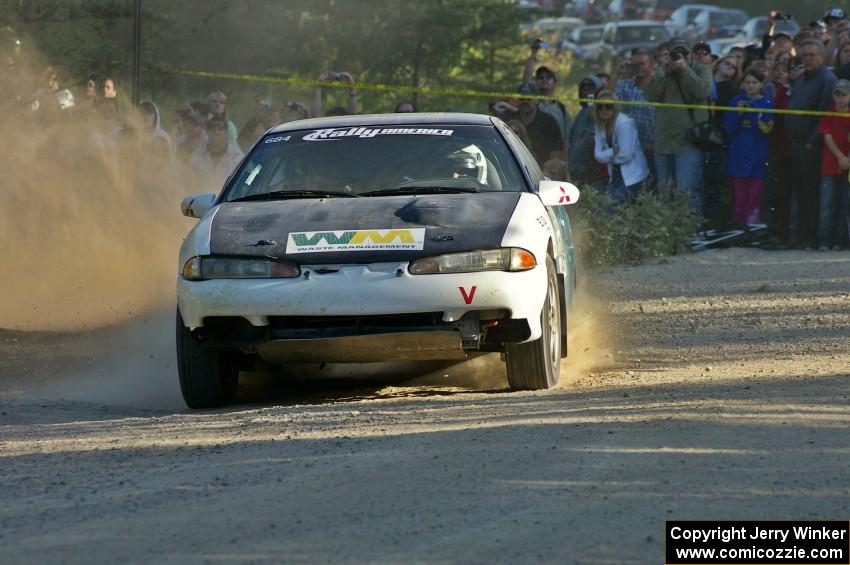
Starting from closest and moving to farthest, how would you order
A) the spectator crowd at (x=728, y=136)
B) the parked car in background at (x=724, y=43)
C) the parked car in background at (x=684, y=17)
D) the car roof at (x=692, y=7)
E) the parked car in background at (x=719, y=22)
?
the spectator crowd at (x=728, y=136), the parked car in background at (x=724, y=43), the parked car in background at (x=719, y=22), the parked car in background at (x=684, y=17), the car roof at (x=692, y=7)

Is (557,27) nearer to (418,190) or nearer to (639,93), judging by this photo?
(639,93)

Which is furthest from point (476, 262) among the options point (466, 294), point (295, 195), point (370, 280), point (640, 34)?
point (640, 34)

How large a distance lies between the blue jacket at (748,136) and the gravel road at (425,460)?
6.26 m

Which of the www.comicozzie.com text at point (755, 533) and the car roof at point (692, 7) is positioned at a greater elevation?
the car roof at point (692, 7)

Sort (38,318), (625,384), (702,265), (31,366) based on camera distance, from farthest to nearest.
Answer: (702,265) < (38,318) < (31,366) < (625,384)

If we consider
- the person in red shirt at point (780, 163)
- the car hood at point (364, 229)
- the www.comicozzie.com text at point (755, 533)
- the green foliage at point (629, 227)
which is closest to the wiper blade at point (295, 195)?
the car hood at point (364, 229)

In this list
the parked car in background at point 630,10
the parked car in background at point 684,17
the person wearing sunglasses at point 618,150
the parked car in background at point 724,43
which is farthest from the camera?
the parked car in background at point 630,10

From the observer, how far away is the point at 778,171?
15547mm

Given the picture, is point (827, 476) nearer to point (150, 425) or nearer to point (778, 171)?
point (150, 425)

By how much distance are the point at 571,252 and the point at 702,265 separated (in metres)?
6.22

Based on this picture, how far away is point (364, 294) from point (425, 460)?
150 cm

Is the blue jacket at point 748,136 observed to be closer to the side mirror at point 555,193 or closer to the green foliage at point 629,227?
the green foliage at point 629,227

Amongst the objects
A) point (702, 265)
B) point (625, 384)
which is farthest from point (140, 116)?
point (625, 384)

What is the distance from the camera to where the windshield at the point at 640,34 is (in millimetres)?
37156
